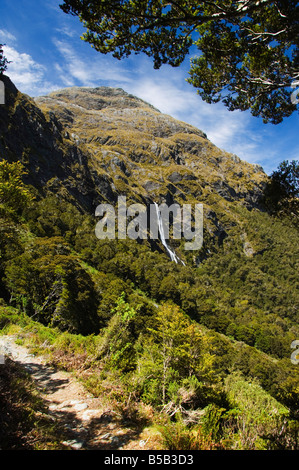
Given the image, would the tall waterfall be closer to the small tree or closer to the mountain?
the mountain

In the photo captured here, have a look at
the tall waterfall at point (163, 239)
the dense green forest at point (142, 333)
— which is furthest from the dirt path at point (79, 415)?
the tall waterfall at point (163, 239)

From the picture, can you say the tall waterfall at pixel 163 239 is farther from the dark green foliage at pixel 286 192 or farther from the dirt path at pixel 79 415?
the dirt path at pixel 79 415

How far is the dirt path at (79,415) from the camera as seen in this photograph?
4.17m

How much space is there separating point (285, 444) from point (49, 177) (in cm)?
9131

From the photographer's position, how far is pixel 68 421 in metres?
4.79

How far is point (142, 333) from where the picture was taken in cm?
3136

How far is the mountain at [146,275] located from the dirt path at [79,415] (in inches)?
36.4

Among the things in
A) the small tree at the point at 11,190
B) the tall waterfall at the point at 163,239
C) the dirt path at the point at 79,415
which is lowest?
the dirt path at the point at 79,415

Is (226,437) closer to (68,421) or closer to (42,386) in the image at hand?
(68,421)

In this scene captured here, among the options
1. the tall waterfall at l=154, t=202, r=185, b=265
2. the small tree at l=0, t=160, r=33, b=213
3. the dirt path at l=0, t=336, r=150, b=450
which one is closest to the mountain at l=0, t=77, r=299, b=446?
the small tree at l=0, t=160, r=33, b=213

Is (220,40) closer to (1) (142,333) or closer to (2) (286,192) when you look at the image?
(2) (286,192)

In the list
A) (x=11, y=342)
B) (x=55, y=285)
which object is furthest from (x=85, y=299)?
(x=11, y=342)

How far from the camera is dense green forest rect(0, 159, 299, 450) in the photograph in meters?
4.88

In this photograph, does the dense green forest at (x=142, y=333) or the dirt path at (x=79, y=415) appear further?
the dense green forest at (x=142, y=333)
